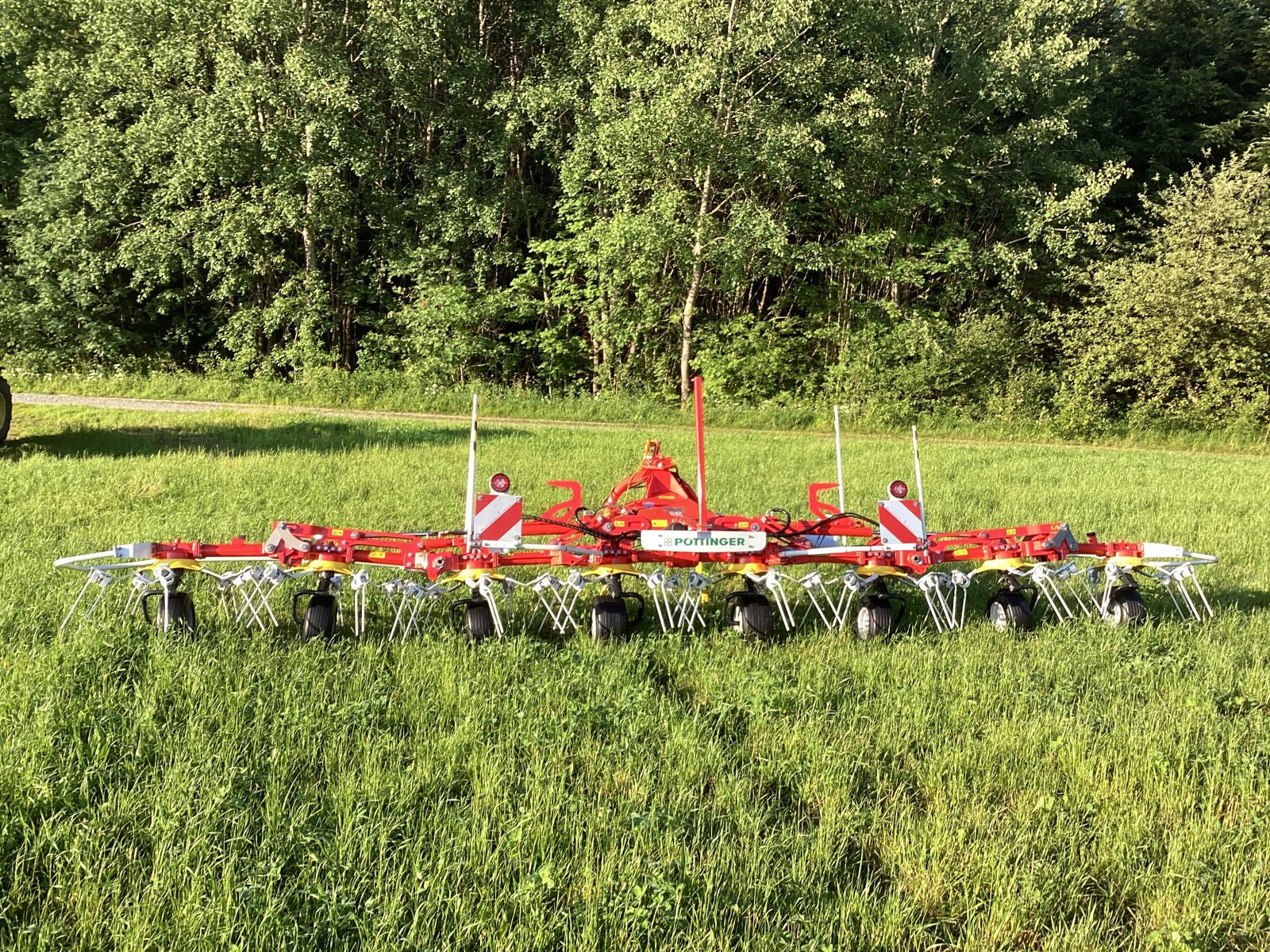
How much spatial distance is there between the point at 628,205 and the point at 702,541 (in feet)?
68.8

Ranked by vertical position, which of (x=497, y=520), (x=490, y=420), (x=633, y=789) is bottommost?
(x=633, y=789)

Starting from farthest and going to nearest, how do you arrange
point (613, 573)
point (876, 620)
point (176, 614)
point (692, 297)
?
point (692, 297)
point (876, 620)
point (613, 573)
point (176, 614)

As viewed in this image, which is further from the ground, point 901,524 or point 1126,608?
A: point 901,524

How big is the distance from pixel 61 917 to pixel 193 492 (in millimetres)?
7923

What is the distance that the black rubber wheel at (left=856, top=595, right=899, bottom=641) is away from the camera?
566 centimetres

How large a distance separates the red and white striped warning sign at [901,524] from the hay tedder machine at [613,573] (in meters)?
0.01

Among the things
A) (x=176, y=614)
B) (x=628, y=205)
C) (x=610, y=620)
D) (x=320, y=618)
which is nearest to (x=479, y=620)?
(x=610, y=620)

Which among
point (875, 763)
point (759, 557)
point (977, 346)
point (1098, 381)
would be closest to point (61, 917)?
point (875, 763)

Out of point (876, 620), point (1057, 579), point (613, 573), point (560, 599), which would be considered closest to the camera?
point (613, 573)

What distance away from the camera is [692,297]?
971 inches

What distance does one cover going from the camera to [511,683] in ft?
15.3

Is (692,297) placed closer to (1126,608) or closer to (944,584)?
(944,584)

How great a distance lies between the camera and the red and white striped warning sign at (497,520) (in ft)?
17.8

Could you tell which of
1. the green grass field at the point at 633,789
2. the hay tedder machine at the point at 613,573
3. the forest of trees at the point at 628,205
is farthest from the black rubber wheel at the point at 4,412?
the forest of trees at the point at 628,205
